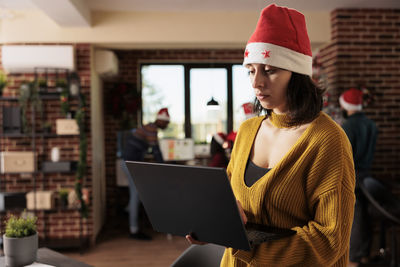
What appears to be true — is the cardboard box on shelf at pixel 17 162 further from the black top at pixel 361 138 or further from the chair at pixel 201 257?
the black top at pixel 361 138

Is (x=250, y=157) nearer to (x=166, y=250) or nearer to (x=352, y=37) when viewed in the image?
(x=166, y=250)

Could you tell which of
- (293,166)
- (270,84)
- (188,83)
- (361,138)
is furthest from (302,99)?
(188,83)

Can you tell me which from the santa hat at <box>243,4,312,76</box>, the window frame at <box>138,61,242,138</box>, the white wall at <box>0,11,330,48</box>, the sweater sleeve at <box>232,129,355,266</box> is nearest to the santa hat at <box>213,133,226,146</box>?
the white wall at <box>0,11,330,48</box>

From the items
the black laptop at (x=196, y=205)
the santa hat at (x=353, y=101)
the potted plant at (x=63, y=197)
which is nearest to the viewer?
the black laptop at (x=196, y=205)

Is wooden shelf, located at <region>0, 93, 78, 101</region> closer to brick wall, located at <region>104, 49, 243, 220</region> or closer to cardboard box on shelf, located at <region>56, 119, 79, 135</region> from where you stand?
cardboard box on shelf, located at <region>56, 119, 79, 135</region>

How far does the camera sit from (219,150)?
429cm

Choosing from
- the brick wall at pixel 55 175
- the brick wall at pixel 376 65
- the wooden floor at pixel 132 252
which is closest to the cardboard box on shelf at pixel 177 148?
the wooden floor at pixel 132 252

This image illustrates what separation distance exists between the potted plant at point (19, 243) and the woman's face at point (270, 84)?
3.94 feet

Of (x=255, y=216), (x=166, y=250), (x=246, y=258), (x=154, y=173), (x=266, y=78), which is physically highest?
(x=266, y=78)

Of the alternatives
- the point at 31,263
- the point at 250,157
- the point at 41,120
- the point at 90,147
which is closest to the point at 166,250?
the point at 90,147

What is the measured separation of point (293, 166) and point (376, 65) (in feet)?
13.5

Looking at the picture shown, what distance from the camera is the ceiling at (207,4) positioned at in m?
4.20

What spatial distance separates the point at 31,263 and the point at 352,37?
4.31m

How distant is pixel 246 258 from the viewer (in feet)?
3.67
